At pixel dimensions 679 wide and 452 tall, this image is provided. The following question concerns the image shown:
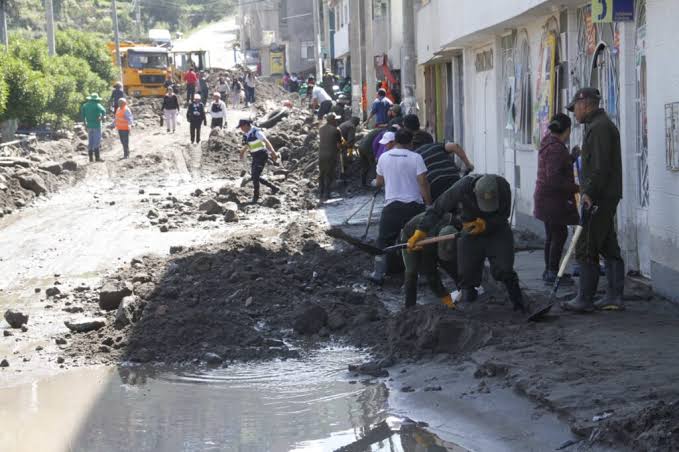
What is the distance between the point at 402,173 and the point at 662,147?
8.65ft

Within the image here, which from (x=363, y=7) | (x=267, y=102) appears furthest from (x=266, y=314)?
(x=267, y=102)

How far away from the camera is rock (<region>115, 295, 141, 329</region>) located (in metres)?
10.2

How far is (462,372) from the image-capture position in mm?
7965

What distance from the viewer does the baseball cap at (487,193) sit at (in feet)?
29.6

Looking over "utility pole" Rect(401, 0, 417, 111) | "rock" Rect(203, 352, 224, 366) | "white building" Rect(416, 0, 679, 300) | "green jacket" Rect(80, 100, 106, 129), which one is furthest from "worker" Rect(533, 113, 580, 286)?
"green jacket" Rect(80, 100, 106, 129)

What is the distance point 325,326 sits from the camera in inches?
398

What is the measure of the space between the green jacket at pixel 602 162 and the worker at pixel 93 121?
71.7 feet

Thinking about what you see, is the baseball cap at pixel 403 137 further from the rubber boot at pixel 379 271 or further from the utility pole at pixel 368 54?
the utility pole at pixel 368 54

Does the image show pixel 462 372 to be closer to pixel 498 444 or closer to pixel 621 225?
pixel 498 444

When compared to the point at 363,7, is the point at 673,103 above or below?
below

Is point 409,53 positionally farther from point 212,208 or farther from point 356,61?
point 356,61

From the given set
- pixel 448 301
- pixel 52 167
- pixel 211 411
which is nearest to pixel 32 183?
pixel 52 167

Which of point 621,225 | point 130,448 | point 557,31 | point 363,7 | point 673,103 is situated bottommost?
point 130,448

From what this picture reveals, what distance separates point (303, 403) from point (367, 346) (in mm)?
1632
